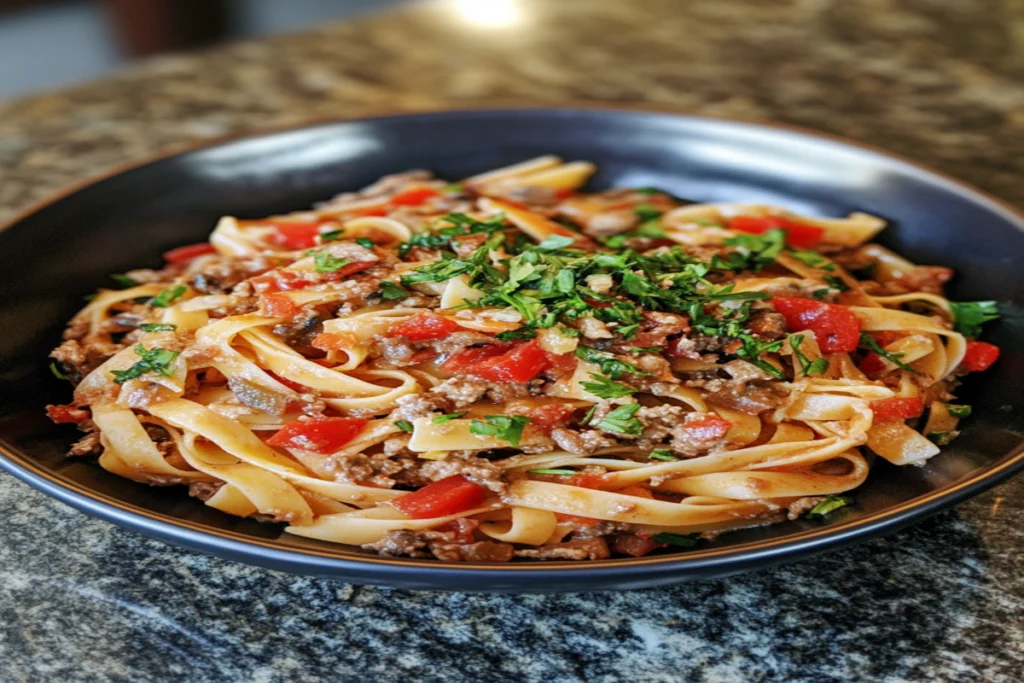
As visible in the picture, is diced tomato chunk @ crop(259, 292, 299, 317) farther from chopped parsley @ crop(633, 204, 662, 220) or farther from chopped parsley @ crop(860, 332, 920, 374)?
chopped parsley @ crop(860, 332, 920, 374)

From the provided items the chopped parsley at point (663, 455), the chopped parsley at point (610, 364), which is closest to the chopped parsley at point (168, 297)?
the chopped parsley at point (610, 364)

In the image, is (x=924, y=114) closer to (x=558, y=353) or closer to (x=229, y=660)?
(x=558, y=353)

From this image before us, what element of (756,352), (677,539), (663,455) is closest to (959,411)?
(756,352)

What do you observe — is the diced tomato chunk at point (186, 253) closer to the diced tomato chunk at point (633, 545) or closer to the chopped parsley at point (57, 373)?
the chopped parsley at point (57, 373)

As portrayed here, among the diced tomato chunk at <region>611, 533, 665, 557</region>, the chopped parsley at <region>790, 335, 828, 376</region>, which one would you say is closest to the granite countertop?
the diced tomato chunk at <region>611, 533, 665, 557</region>

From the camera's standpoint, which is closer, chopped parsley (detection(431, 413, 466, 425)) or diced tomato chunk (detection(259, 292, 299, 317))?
chopped parsley (detection(431, 413, 466, 425))
